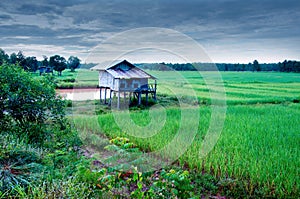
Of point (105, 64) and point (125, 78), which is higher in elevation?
point (105, 64)

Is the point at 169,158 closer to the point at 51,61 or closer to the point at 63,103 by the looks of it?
the point at 63,103

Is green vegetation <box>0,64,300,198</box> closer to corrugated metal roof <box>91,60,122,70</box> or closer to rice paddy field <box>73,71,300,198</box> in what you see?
rice paddy field <box>73,71,300,198</box>

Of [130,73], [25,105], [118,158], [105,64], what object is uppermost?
[105,64]

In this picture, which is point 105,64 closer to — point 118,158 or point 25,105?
point 25,105

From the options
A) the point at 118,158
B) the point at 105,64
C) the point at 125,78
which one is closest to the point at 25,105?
the point at 118,158

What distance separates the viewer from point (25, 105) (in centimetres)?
428

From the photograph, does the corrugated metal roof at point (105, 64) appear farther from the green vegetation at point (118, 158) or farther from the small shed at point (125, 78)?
the green vegetation at point (118, 158)

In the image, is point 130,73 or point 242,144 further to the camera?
point 130,73

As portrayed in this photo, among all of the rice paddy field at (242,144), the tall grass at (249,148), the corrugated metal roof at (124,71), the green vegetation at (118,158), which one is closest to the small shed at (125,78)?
the corrugated metal roof at (124,71)

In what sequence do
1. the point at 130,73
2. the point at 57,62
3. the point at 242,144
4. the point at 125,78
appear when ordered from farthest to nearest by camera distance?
1. the point at 57,62
2. the point at 130,73
3. the point at 125,78
4. the point at 242,144

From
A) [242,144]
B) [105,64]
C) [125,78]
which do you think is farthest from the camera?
[105,64]

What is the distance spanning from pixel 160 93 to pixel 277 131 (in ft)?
32.6

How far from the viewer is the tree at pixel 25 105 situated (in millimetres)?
4219

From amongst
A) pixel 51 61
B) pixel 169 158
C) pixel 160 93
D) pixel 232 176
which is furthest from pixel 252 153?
pixel 51 61
